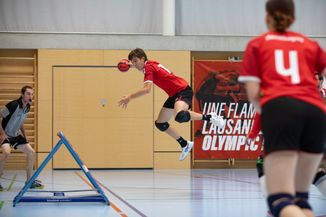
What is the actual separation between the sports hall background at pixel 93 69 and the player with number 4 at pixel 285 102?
12976 mm

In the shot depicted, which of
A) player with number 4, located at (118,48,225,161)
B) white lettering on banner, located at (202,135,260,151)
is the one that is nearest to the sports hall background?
white lettering on banner, located at (202,135,260,151)

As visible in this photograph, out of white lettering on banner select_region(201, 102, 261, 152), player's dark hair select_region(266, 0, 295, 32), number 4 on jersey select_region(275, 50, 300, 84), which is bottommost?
white lettering on banner select_region(201, 102, 261, 152)

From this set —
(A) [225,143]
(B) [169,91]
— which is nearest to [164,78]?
(B) [169,91]

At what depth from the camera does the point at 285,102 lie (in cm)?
339

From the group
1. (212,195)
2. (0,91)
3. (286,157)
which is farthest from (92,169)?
(286,157)

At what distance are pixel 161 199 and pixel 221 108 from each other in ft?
28.4

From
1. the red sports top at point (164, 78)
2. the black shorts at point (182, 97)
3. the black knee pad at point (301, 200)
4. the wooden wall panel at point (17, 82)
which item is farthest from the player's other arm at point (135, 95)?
the wooden wall panel at point (17, 82)

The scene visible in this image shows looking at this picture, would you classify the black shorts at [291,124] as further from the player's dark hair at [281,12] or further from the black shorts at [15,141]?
the black shorts at [15,141]

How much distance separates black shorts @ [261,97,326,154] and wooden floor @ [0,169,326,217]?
3.44m

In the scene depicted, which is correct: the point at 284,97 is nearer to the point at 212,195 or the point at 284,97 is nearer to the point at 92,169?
the point at 212,195

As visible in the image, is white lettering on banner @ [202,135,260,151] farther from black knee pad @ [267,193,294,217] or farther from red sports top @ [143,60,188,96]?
black knee pad @ [267,193,294,217]

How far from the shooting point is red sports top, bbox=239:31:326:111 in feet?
11.4

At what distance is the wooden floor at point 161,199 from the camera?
278 inches

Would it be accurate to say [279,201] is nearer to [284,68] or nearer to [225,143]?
[284,68]
